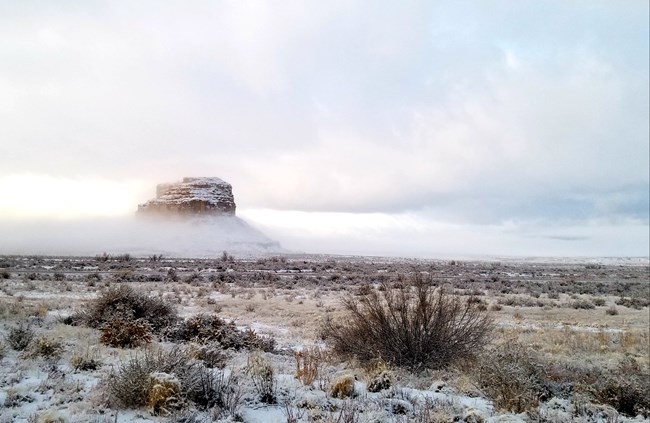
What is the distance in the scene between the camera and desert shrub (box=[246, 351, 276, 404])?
6168 mm

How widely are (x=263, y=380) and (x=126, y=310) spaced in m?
7.03

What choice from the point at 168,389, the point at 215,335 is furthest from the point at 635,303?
the point at 168,389

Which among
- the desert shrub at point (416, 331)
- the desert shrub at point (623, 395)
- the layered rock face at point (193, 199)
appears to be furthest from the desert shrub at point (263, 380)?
the layered rock face at point (193, 199)

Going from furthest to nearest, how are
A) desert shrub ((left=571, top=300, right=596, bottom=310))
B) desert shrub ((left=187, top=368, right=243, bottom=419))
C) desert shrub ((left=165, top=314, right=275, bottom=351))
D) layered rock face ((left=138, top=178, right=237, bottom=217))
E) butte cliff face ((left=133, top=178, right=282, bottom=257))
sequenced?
layered rock face ((left=138, top=178, right=237, bottom=217)) < butte cliff face ((left=133, top=178, right=282, bottom=257)) < desert shrub ((left=571, top=300, right=596, bottom=310)) < desert shrub ((left=165, top=314, right=275, bottom=351)) < desert shrub ((left=187, top=368, right=243, bottom=419))

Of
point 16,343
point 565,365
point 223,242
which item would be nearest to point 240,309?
point 16,343

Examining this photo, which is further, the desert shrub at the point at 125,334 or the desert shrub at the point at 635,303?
the desert shrub at the point at 635,303

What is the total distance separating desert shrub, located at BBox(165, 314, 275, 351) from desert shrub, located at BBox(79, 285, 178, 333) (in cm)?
56

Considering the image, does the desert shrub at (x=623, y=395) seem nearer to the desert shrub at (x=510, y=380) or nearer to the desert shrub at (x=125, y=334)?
the desert shrub at (x=510, y=380)

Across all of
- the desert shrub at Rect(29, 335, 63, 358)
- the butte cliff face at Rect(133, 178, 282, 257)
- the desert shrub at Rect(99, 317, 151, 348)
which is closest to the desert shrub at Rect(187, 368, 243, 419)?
the desert shrub at Rect(29, 335, 63, 358)

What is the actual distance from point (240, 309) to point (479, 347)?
39.7 feet

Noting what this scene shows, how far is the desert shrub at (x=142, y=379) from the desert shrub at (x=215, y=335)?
4.22 m

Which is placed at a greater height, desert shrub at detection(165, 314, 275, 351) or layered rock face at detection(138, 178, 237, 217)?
layered rock face at detection(138, 178, 237, 217)

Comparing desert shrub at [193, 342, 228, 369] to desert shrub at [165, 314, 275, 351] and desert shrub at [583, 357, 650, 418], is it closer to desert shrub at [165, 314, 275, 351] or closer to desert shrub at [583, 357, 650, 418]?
desert shrub at [165, 314, 275, 351]

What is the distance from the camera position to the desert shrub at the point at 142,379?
18.2 ft
